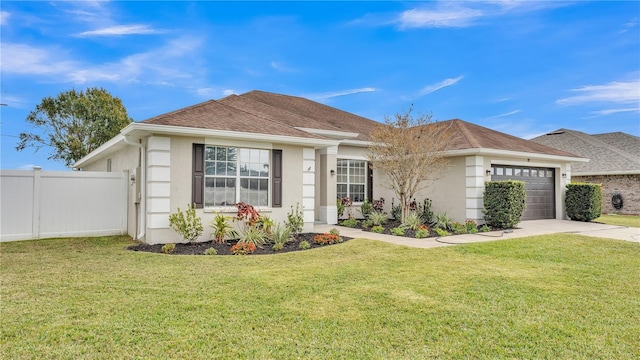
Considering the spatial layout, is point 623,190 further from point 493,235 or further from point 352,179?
point 352,179

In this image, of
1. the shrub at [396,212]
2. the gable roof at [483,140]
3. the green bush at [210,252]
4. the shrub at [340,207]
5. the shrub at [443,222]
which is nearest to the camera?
the green bush at [210,252]

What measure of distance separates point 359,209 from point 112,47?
38.1 feet

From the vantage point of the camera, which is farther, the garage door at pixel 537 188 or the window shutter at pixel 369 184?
the window shutter at pixel 369 184

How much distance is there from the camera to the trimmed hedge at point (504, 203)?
12.8 meters

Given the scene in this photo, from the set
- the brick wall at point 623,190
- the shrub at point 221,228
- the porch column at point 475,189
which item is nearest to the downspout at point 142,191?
the shrub at point 221,228

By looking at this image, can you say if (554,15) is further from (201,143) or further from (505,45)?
(201,143)

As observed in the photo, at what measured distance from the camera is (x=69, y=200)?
1085 centimetres

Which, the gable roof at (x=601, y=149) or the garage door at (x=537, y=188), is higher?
the gable roof at (x=601, y=149)

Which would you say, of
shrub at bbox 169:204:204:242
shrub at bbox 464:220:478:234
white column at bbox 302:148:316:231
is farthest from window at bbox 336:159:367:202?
shrub at bbox 169:204:204:242

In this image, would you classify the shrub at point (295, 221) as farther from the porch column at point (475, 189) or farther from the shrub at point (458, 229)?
the porch column at point (475, 189)

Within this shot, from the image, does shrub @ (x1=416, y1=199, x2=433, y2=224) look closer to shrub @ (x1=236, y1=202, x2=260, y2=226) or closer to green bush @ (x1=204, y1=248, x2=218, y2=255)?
shrub @ (x1=236, y1=202, x2=260, y2=226)

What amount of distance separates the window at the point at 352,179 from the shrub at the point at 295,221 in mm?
4740

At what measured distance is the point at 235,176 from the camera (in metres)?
10.2

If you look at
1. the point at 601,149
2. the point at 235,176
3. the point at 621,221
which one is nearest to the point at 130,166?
the point at 235,176
